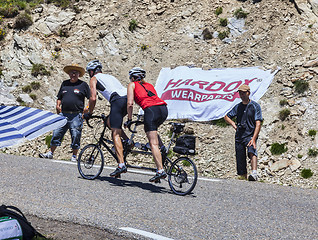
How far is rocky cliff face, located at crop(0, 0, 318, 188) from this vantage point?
45.8 ft

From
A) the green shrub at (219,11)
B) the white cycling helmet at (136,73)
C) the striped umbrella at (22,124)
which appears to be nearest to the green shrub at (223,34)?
the green shrub at (219,11)

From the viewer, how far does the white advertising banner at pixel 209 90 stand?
1519 centimetres

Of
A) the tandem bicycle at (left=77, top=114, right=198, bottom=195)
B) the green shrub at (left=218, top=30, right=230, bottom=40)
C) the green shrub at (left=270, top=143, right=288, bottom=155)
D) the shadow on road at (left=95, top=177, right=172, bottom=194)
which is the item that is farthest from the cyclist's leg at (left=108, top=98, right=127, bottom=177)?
the green shrub at (left=218, top=30, right=230, bottom=40)

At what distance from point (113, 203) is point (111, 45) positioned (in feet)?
53.6

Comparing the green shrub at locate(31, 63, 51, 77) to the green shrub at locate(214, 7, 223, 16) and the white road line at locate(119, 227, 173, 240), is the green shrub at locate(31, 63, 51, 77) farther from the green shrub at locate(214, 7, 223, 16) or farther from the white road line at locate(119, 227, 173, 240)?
the white road line at locate(119, 227, 173, 240)

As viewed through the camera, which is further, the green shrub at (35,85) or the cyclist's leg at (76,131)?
the green shrub at (35,85)

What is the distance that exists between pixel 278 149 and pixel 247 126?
394cm

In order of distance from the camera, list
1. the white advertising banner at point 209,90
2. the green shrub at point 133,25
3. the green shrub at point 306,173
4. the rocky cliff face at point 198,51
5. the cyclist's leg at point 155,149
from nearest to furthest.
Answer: the cyclist's leg at point 155,149, the green shrub at point 306,173, the rocky cliff face at point 198,51, the white advertising banner at point 209,90, the green shrub at point 133,25

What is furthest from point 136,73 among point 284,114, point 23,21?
point 23,21

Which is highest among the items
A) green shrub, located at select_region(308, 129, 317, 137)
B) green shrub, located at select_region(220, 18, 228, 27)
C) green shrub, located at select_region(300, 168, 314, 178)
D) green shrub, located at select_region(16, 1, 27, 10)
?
green shrub, located at select_region(220, 18, 228, 27)

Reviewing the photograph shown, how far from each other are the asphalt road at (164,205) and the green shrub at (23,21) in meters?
15.6

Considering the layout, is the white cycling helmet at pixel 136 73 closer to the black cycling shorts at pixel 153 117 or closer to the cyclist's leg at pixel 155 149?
the black cycling shorts at pixel 153 117

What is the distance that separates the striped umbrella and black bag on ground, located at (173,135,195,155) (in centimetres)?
359

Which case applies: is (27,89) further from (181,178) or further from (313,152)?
(181,178)
